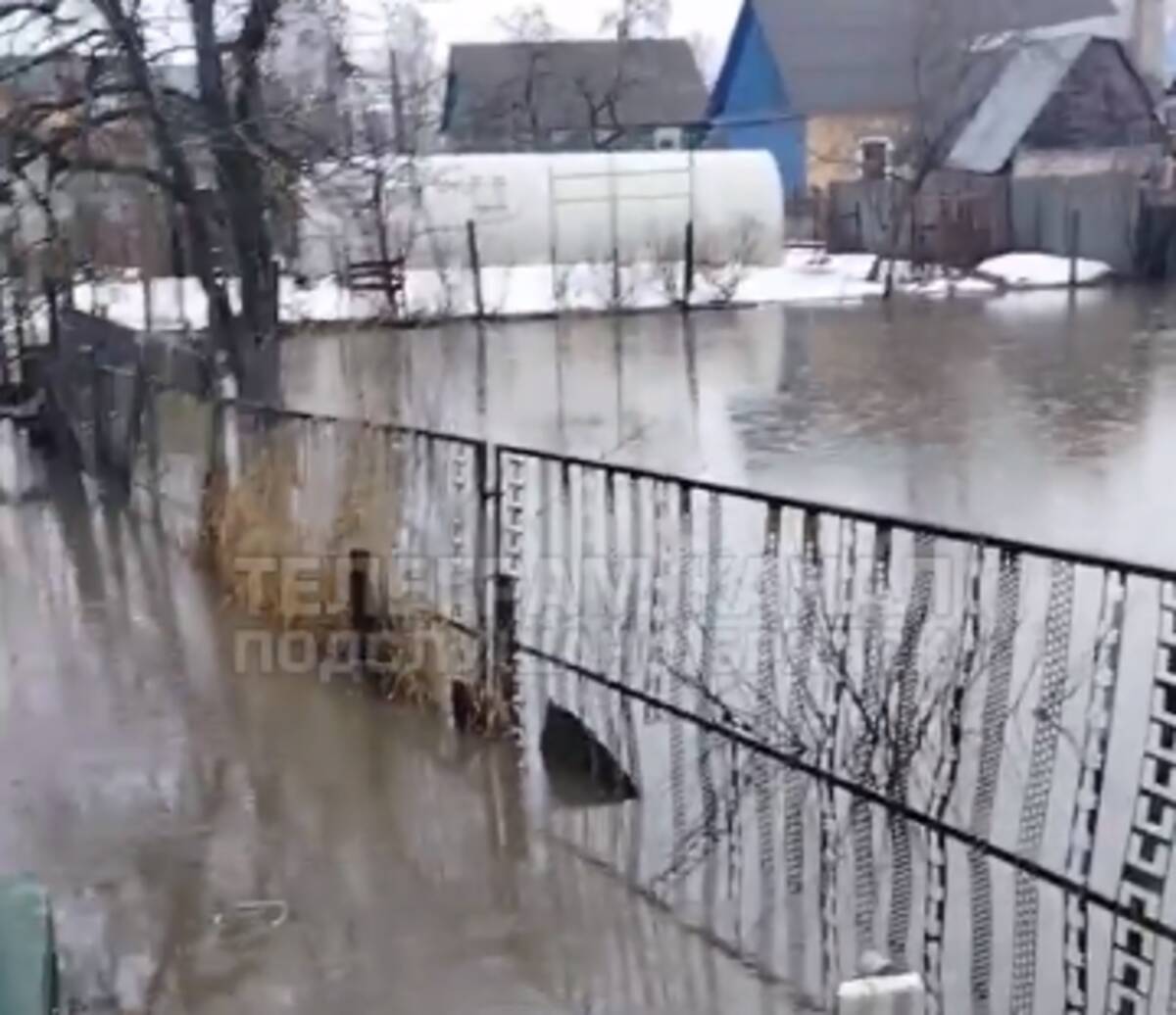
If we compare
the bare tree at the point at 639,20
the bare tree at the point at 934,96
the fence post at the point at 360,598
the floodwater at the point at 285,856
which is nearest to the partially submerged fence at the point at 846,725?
the fence post at the point at 360,598

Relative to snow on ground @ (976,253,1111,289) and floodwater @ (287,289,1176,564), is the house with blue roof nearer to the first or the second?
snow on ground @ (976,253,1111,289)

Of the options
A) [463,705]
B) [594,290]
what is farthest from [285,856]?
[594,290]

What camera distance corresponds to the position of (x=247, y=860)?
5152 mm

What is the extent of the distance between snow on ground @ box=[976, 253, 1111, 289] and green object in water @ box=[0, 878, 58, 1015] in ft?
81.8

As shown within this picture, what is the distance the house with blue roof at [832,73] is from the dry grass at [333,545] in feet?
95.9

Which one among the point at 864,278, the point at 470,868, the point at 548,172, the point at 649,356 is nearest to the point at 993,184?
the point at 864,278

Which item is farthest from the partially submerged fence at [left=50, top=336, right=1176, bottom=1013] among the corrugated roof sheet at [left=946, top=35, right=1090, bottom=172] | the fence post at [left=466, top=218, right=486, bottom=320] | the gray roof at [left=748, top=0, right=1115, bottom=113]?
the gray roof at [left=748, top=0, right=1115, bottom=113]

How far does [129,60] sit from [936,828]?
7.00 meters

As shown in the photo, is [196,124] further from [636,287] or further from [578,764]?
[636,287]

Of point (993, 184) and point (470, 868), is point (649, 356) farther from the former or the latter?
point (470, 868)

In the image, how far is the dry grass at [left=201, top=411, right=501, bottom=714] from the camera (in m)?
6.61

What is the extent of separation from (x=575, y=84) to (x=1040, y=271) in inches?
671

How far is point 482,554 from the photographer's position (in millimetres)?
6551

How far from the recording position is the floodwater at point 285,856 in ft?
14.2
